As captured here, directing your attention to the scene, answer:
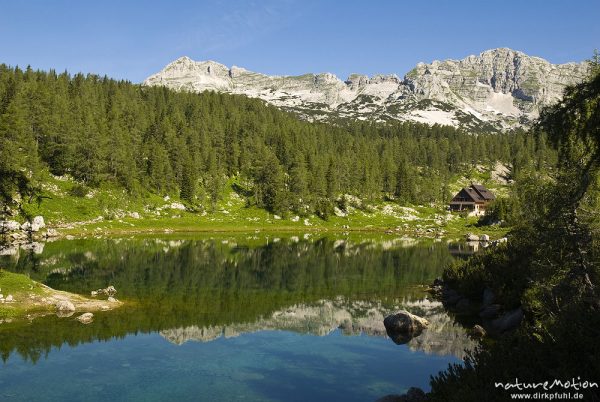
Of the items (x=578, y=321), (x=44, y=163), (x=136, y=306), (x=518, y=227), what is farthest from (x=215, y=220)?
(x=578, y=321)

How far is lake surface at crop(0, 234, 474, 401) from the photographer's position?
2464 centimetres

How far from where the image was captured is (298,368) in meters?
28.2

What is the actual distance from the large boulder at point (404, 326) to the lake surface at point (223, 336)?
73 cm

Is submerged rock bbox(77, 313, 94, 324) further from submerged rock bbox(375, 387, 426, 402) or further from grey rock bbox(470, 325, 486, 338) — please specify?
grey rock bbox(470, 325, 486, 338)

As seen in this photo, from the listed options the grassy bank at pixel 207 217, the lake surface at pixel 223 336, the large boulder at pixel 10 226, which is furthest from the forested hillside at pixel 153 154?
the lake surface at pixel 223 336

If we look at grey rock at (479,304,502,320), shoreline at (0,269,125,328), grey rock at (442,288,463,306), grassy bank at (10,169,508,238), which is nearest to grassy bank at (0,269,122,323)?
shoreline at (0,269,125,328)

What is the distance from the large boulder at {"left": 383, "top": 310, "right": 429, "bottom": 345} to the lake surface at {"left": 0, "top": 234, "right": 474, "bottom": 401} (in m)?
0.73

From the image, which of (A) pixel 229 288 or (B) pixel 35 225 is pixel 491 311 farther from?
(B) pixel 35 225

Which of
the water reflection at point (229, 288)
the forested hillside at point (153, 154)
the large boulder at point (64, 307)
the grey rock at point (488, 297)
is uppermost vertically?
the forested hillside at point (153, 154)

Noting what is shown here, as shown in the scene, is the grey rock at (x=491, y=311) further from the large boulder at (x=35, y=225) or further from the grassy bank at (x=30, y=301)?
the large boulder at (x=35, y=225)

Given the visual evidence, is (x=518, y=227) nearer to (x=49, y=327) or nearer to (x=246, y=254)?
(x=49, y=327)

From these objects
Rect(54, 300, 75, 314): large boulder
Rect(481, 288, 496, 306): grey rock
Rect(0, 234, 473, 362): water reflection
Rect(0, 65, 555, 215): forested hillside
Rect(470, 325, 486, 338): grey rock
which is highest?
Rect(0, 65, 555, 215): forested hillside

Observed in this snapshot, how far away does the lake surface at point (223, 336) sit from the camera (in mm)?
24641

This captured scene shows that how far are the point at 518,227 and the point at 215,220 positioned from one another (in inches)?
4206
